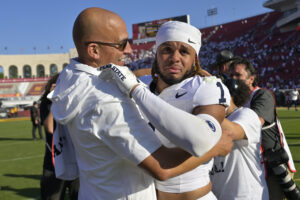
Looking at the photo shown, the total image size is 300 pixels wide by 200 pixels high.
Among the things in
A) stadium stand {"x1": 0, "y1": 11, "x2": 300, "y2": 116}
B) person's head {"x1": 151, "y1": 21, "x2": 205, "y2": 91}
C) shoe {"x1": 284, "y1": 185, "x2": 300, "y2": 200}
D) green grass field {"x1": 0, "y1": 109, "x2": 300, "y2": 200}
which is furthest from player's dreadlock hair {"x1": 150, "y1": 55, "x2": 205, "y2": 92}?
stadium stand {"x1": 0, "y1": 11, "x2": 300, "y2": 116}

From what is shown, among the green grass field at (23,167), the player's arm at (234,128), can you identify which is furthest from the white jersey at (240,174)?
the green grass field at (23,167)

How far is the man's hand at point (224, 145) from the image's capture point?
1.60 meters

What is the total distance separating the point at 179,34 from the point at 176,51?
11cm

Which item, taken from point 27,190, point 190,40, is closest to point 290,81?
point 27,190

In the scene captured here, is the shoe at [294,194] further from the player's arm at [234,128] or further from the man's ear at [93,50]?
the man's ear at [93,50]

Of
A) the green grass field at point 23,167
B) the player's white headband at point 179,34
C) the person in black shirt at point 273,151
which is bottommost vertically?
the green grass field at point 23,167

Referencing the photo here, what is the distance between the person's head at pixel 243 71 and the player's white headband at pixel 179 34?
1.61 meters

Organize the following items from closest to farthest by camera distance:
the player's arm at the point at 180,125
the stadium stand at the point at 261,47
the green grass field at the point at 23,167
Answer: the player's arm at the point at 180,125, the green grass field at the point at 23,167, the stadium stand at the point at 261,47

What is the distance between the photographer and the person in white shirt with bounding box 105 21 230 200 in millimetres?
1546

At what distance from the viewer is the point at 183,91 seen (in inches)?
74.1

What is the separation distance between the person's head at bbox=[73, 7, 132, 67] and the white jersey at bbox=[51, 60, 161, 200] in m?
0.09

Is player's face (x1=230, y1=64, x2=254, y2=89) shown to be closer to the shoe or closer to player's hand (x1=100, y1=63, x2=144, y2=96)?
the shoe

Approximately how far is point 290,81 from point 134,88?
3413 cm

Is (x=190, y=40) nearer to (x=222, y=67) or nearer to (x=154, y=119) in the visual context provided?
(x=154, y=119)
